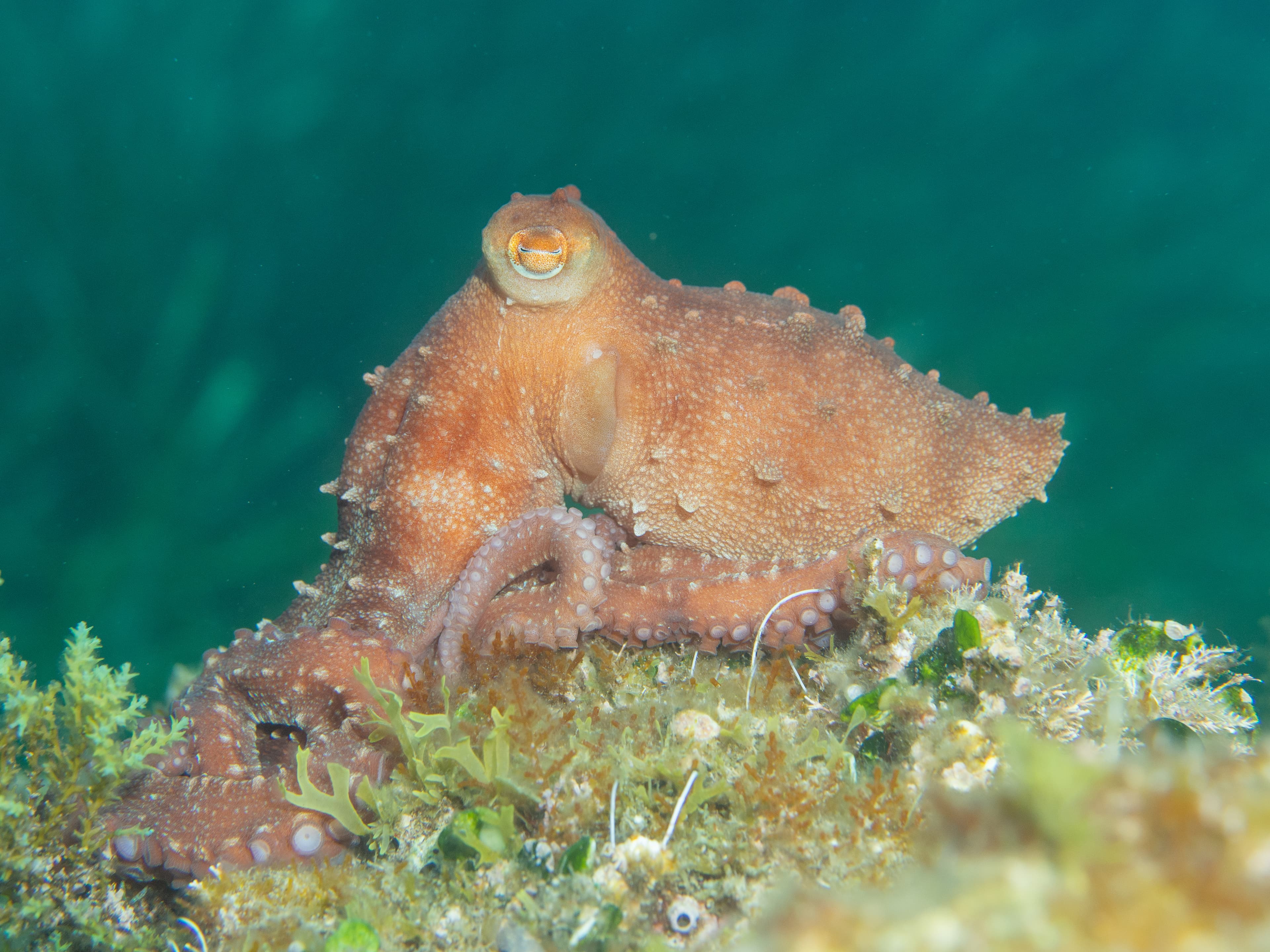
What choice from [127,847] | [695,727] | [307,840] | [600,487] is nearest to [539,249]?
[600,487]

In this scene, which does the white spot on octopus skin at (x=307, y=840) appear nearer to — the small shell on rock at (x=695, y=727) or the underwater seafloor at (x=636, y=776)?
the underwater seafloor at (x=636, y=776)

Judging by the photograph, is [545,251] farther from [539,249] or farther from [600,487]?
[600,487]

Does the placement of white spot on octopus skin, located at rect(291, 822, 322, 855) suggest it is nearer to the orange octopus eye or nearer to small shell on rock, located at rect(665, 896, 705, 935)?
small shell on rock, located at rect(665, 896, 705, 935)

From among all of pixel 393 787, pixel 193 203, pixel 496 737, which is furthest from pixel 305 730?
pixel 193 203

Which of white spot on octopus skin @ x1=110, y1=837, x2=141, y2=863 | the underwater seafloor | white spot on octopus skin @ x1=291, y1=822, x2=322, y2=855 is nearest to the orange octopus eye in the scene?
the underwater seafloor

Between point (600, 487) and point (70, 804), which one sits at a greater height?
point (600, 487)

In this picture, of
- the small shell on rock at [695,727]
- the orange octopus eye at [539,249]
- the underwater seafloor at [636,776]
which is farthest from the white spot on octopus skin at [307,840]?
the orange octopus eye at [539,249]

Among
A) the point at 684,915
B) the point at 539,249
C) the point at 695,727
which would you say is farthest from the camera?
the point at 539,249
